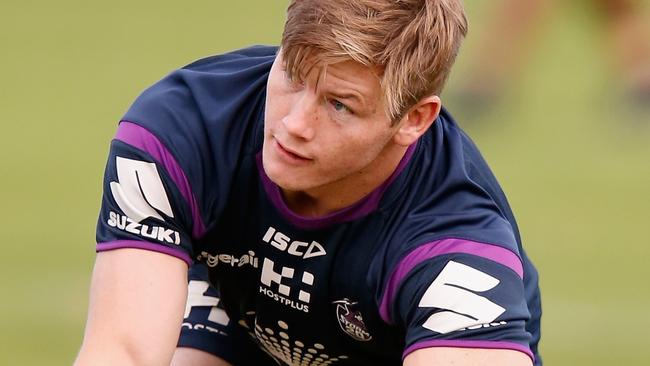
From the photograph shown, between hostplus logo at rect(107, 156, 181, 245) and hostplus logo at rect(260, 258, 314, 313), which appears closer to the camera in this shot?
hostplus logo at rect(107, 156, 181, 245)

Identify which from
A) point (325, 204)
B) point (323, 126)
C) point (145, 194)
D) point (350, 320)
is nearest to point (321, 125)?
point (323, 126)

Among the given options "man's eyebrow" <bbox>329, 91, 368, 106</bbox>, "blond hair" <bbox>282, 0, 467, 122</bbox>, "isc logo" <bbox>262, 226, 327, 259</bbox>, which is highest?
"blond hair" <bbox>282, 0, 467, 122</bbox>

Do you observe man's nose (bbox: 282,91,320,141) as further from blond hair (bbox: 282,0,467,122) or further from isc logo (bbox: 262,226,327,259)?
isc logo (bbox: 262,226,327,259)

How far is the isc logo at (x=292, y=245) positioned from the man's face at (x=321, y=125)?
28 centimetres

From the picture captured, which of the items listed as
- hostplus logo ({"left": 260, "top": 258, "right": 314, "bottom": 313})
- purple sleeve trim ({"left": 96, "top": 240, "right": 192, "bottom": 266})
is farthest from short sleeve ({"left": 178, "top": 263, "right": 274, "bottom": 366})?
purple sleeve trim ({"left": 96, "top": 240, "right": 192, "bottom": 266})

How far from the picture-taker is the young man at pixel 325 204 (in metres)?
3.99

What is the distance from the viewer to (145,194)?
4.19 m

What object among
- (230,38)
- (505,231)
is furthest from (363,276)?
(230,38)

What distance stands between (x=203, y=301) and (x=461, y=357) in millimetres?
1380

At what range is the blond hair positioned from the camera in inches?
154

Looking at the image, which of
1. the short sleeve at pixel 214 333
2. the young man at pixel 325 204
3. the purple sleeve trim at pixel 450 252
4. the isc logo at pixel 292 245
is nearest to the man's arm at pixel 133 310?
the young man at pixel 325 204

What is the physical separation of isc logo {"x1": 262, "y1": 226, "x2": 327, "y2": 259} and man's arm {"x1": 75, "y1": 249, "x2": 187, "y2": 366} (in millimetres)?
328

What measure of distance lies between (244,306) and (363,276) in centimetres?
56
